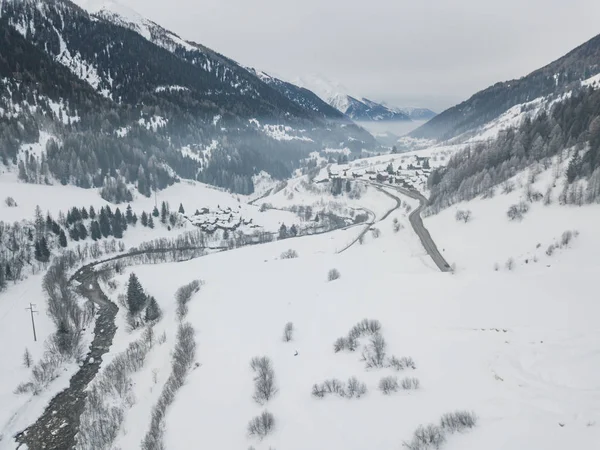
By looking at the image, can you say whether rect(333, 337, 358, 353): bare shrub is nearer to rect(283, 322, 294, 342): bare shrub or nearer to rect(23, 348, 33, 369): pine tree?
rect(283, 322, 294, 342): bare shrub

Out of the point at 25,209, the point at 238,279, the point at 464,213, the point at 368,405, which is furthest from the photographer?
the point at 25,209

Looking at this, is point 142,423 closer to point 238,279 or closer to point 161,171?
point 238,279

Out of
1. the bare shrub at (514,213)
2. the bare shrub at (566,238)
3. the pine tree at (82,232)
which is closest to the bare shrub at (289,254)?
the bare shrub at (514,213)

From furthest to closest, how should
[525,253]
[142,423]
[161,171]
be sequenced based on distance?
[161,171] → [525,253] → [142,423]

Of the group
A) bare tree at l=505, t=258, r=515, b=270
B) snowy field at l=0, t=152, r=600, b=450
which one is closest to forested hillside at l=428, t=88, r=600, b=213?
snowy field at l=0, t=152, r=600, b=450

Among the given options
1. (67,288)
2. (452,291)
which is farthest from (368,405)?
(67,288)

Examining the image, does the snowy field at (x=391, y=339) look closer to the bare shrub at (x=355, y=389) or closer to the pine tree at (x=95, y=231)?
the bare shrub at (x=355, y=389)
